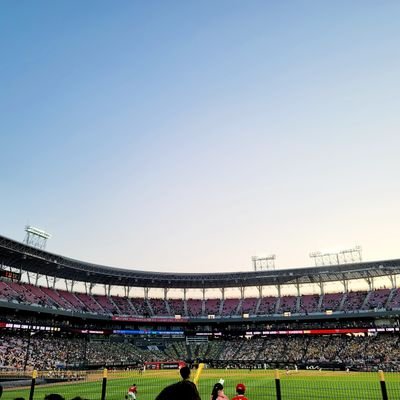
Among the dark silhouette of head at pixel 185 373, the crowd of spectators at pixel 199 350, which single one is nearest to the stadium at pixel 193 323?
the crowd of spectators at pixel 199 350

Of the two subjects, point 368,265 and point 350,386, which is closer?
point 350,386

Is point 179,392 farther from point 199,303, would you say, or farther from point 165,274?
point 199,303

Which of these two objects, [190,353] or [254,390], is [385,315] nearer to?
[190,353]

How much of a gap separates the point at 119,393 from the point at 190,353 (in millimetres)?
49230

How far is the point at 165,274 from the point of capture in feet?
282

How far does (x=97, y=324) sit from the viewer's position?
78812mm

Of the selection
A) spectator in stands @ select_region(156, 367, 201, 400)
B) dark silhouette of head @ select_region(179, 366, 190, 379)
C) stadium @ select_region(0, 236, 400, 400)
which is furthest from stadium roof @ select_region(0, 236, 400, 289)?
spectator in stands @ select_region(156, 367, 201, 400)

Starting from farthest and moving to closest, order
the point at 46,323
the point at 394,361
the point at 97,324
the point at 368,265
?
the point at 97,324, the point at 368,265, the point at 46,323, the point at 394,361


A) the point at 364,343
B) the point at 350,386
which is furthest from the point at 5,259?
the point at 364,343

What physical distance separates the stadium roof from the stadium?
22 centimetres

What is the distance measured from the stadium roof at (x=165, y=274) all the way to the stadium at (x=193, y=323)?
0.22m

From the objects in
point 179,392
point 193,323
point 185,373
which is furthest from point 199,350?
point 179,392

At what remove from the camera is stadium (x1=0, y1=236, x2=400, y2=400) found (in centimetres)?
6070

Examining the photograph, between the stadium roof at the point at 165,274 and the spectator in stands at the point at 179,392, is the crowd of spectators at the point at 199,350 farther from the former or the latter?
the spectator in stands at the point at 179,392
